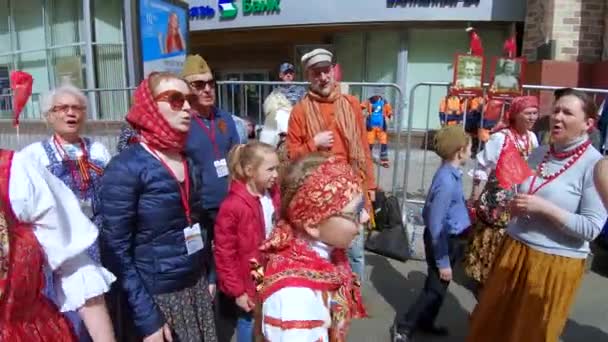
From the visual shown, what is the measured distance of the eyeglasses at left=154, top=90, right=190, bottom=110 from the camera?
6.45 feet

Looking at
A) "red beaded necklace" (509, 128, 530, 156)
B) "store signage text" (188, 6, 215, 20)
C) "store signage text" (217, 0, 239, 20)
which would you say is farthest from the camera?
"store signage text" (188, 6, 215, 20)

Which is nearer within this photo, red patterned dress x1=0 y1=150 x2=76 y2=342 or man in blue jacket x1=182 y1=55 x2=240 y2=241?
red patterned dress x1=0 y1=150 x2=76 y2=342

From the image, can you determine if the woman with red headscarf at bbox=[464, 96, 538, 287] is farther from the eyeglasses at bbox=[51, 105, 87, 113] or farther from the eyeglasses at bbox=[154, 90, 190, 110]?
the eyeglasses at bbox=[51, 105, 87, 113]

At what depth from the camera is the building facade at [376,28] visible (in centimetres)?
1188

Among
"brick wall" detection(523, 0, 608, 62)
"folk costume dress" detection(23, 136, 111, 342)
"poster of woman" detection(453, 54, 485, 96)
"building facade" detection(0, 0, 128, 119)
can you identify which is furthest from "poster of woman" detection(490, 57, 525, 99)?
"building facade" detection(0, 0, 128, 119)

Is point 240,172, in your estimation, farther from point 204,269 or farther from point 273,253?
point 273,253

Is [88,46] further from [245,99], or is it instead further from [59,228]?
[59,228]

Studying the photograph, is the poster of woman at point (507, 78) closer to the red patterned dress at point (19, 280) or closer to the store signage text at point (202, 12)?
the red patterned dress at point (19, 280)

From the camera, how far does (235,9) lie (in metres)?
13.8

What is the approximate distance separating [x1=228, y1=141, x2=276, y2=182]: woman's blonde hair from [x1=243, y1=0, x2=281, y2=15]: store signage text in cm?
1151

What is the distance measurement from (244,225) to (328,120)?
1.15 meters

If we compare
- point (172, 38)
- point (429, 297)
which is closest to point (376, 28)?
point (172, 38)

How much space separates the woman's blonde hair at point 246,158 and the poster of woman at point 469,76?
2.87 m

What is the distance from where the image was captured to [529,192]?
8.05 feet
